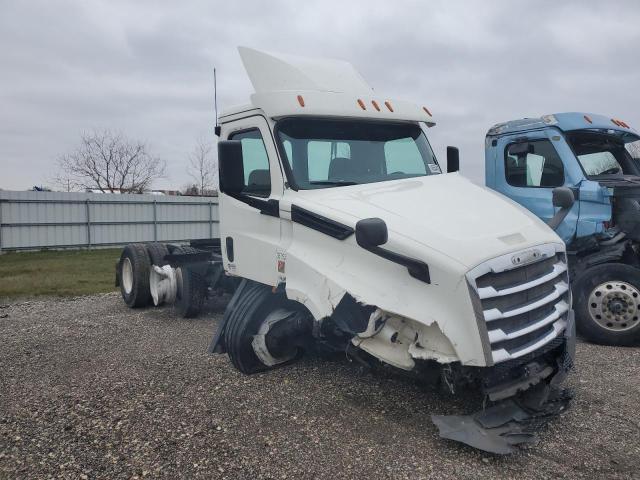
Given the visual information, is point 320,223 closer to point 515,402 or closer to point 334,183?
point 334,183

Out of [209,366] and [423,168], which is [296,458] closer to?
[209,366]

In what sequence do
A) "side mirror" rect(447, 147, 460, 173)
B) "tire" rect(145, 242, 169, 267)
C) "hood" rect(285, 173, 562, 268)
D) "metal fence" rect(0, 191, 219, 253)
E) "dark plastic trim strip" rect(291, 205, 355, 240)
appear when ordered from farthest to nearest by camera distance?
"metal fence" rect(0, 191, 219, 253)
"tire" rect(145, 242, 169, 267)
"side mirror" rect(447, 147, 460, 173)
"dark plastic trim strip" rect(291, 205, 355, 240)
"hood" rect(285, 173, 562, 268)

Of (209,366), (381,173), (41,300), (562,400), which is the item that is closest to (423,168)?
(381,173)

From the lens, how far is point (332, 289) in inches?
151

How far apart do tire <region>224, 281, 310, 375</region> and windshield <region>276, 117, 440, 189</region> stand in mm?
1076

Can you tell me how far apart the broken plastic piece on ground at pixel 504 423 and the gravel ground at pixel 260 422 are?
0.13m

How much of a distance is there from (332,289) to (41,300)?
8.24 meters

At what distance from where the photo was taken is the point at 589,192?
6.62m

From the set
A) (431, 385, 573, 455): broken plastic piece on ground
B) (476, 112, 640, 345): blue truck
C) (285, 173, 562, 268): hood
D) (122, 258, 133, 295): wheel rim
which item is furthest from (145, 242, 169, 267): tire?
(431, 385, 573, 455): broken plastic piece on ground

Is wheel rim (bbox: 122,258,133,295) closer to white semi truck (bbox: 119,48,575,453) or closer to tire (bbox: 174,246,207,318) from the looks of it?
tire (bbox: 174,246,207,318)

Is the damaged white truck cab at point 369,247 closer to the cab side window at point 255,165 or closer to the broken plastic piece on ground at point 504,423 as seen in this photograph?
the cab side window at point 255,165

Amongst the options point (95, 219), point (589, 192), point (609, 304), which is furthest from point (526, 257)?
point (95, 219)

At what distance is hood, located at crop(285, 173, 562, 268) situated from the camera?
11.5 feet

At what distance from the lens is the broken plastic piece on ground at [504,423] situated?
3.39 metres
